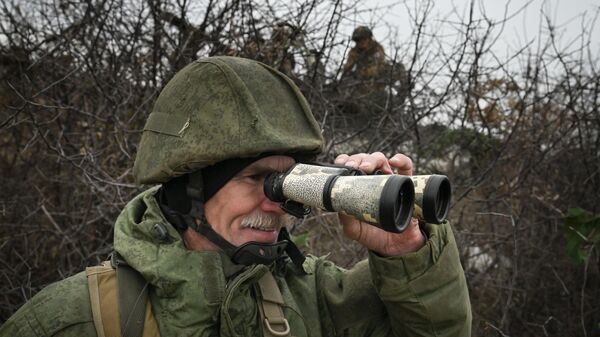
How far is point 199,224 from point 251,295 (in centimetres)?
31

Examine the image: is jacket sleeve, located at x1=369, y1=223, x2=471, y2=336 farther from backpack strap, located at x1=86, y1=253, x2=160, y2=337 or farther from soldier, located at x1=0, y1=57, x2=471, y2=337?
backpack strap, located at x1=86, y1=253, x2=160, y2=337

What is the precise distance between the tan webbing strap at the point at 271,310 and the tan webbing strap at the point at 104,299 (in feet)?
1.52

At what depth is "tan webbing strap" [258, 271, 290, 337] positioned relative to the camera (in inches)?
62.8

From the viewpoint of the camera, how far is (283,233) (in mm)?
1878

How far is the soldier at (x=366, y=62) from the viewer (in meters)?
4.50

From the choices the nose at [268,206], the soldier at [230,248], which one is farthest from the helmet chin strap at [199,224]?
the nose at [268,206]

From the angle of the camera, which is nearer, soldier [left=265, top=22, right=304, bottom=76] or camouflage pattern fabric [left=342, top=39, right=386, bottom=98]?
soldier [left=265, top=22, right=304, bottom=76]

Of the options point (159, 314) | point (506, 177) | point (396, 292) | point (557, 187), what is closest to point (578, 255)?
point (506, 177)

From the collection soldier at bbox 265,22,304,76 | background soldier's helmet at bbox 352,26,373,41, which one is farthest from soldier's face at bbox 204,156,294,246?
background soldier's helmet at bbox 352,26,373,41

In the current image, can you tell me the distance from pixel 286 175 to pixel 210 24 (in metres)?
2.73

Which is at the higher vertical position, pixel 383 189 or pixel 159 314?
pixel 383 189

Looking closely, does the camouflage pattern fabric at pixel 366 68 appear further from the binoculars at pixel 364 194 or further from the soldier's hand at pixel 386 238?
the binoculars at pixel 364 194

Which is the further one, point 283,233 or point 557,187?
point 557,187

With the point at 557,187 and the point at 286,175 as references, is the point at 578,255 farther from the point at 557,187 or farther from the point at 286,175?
the point at 286,175
